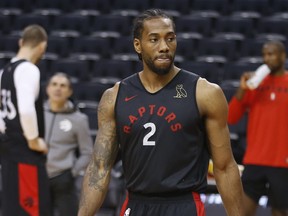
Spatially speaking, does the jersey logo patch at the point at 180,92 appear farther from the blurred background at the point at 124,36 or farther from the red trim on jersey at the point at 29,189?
the blurred background at the point at 124,36

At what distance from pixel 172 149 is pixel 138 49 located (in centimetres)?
48

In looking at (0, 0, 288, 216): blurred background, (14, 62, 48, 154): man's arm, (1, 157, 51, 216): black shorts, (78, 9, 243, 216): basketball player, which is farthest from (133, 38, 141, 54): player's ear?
(0, 0, 288, 216): blurred background

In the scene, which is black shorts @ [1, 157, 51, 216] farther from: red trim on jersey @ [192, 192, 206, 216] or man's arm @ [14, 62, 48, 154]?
red trim on jersey @ [192, 192, 206, 216]

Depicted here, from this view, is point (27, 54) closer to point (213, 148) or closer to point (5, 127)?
point (5, 127)

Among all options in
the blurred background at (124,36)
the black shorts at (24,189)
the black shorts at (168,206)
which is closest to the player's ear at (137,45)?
the black shorts at (168,206)

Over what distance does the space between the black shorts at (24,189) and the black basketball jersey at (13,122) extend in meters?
0.06

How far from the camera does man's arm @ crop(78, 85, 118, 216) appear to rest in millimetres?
3570

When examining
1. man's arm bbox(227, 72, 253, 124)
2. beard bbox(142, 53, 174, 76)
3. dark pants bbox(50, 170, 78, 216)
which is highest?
beard bbox(142, 53, 174, 76)

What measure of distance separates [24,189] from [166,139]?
1.83m

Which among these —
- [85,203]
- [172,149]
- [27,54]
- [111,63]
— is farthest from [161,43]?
[111,63]

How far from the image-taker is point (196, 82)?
3.46 meters

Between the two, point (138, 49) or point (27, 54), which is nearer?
point (138, 49)

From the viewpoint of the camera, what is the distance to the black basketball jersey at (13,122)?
4.90 meters

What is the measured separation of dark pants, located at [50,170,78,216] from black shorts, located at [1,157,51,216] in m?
1.05
